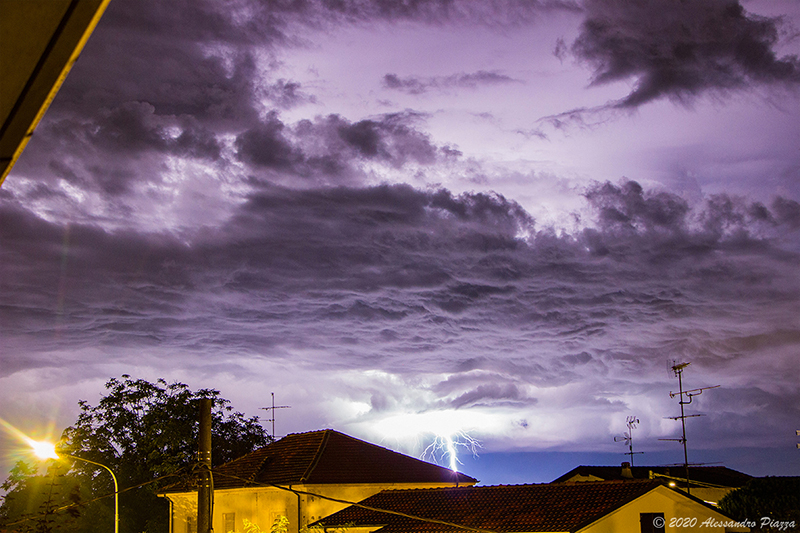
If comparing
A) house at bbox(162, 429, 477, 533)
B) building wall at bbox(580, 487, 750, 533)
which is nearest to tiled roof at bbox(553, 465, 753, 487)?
house at bbox(162, 429, 477, 533)

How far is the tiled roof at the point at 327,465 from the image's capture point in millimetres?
37062

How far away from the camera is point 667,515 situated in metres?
27.8

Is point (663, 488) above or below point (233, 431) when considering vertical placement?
below

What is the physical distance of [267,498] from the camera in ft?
116

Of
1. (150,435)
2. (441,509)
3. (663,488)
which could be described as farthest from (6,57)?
(150,435)

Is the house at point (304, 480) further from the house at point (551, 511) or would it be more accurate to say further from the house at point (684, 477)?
the house at point (684, 477)

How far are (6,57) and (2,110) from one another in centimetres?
26

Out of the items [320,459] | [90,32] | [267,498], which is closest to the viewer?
[90,32]

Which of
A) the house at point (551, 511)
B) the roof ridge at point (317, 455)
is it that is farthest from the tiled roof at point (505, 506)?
the roof ridge at point (317, 455)

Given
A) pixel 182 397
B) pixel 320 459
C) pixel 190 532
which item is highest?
pixel 182 397

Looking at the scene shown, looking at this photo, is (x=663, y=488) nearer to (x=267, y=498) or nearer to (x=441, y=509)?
(x=441, y=509)

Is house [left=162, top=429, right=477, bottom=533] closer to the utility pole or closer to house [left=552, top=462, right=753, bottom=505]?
house [left=552, top=462, right=753, bottom=505]

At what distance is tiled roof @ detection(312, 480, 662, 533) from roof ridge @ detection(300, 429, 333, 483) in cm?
306

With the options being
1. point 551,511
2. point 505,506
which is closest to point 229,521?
point 505,506
